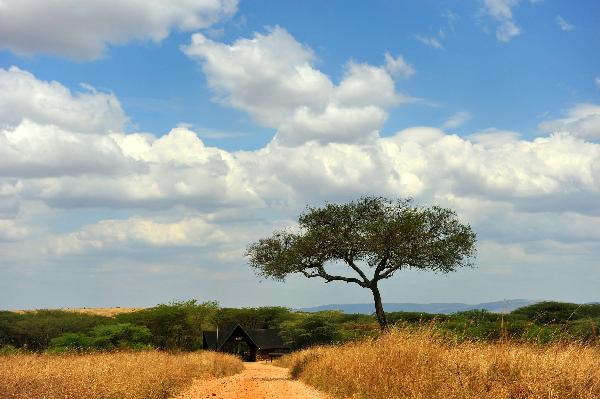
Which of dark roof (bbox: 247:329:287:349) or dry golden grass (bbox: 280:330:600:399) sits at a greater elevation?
dry golden grass (bbox: 280:330:600:399)

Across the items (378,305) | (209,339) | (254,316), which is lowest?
(209,339)

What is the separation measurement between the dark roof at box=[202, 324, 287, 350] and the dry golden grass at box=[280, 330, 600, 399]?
5887cm

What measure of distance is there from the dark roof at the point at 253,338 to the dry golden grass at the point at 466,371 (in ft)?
193

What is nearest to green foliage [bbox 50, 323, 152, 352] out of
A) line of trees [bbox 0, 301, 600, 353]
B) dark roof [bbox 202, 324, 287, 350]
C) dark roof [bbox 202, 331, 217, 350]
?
line of trees [bbox 0, 301, 600, 353]

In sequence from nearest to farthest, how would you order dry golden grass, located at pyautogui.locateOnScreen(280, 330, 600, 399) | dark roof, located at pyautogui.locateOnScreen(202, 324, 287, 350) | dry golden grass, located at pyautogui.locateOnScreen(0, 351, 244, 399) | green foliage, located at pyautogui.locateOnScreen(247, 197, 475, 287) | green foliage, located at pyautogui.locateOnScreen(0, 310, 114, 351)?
dry golden grass, located at pyautogui.locateOnScreen(280, 330, 600, 399), dry golden grass, located at pyautogui.locateOnScreen(0, 351, 244, 399), green foliage, located at pyautogui.locateOnScreen(247, 197, 475, 287), green foliage, located at pyautogui.locateOnScreen(0, 310, 114, 351), dark roof, located at pyautogui.locateOnScreen(202, 324, 287, 350)

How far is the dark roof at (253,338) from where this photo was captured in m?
76.2

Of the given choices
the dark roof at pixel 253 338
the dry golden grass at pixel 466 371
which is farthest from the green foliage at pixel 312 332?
the dry golden grass at pixel 466 371

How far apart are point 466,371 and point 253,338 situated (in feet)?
215

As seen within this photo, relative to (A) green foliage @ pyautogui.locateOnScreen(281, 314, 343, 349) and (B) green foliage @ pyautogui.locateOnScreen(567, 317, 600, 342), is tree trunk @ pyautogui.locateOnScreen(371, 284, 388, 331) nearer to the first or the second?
(B) green foliage @ pyautogui.locateOnScreen(567, 317, 600, 342)

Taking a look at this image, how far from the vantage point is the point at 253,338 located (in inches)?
3004

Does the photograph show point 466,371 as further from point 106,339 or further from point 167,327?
point 167,327

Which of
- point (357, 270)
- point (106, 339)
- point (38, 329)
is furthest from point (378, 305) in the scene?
point (38, 329)

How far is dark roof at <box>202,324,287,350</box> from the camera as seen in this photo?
76.2 meters

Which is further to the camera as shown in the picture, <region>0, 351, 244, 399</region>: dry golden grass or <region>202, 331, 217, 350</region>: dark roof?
<region>202, 331, 217, 350</region>: dark roof
